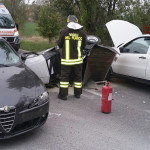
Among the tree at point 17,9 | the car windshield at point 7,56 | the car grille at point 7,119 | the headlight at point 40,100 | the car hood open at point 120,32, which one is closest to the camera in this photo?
the car grille at point 7,119

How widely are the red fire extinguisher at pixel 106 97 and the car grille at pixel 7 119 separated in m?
2.22

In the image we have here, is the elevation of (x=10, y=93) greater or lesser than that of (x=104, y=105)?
greater

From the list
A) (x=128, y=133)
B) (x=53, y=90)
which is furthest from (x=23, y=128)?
(x=53, y=90)

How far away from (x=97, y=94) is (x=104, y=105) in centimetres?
146

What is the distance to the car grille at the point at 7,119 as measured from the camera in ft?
12.9

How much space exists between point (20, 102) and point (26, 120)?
0.28 meters

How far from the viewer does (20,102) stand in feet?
13.6

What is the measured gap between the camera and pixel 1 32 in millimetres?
12492

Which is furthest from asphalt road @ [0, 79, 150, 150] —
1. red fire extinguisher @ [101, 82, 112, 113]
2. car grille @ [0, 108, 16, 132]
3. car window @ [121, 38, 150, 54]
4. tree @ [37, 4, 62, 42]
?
tree @ [37, 4, 62, 42]

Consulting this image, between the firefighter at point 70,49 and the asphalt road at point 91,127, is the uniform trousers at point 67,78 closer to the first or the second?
the firefighter at point 70,49

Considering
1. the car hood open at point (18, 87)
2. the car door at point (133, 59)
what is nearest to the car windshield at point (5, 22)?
the car door at point (133, 59)

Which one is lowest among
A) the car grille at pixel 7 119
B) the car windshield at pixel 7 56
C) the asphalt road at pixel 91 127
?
the asphalt road at pixel 91 127

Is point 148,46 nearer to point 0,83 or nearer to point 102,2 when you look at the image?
point 0,83

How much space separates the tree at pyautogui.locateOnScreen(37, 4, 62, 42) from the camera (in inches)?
657
